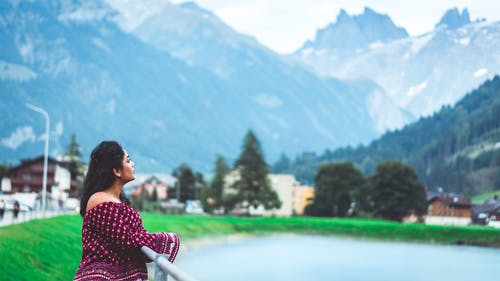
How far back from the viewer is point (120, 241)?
6953 mm

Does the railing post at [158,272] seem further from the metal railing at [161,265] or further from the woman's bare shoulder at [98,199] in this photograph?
the woman's bare shoulder at [98,199]

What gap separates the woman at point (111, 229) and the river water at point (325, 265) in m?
38.3

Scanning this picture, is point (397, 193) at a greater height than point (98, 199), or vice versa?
point (397, 193)

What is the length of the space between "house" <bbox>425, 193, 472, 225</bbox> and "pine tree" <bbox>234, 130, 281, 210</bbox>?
2488 cm

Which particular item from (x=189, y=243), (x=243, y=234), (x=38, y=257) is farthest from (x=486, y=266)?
(x=243, y=234)

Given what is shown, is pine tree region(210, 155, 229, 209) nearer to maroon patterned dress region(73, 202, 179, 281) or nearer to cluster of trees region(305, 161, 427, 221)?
cluster of trees region(305, 161, 427, 221)

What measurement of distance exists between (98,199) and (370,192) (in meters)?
131

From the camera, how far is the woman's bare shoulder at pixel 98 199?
7125 millimetres

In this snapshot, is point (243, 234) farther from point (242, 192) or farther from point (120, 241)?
point (120, 241)

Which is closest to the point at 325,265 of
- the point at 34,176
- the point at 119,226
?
the point at 119,226

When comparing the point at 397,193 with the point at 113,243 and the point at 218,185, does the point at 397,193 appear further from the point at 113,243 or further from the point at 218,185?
the point at 113,243

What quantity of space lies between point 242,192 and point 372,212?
21.3 meters

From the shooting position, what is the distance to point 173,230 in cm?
7575

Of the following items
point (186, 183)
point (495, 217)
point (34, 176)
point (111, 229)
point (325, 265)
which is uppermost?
point (186, 183)
